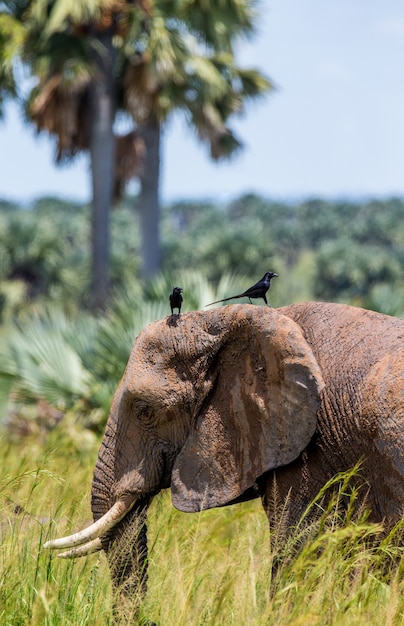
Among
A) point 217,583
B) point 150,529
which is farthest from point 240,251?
point 217,583

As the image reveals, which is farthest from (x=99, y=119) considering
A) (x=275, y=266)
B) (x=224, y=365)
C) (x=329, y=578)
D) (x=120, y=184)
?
(x=275, y=266)

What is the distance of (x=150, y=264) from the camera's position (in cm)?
1927

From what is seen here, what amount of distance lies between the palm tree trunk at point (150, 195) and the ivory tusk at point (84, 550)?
1486 centimetres

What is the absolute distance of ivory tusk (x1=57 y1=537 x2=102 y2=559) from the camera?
420 cm

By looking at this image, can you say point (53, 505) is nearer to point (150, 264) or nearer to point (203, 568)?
point (203, 568)

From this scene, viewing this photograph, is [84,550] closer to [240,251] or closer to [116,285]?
[116,285]

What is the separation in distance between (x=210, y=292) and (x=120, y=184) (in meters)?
11.1

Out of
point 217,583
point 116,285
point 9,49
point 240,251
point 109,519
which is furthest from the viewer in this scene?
point 240,251

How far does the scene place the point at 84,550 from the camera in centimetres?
441

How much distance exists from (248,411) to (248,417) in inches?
1.0

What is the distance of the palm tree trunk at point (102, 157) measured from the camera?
18.4m

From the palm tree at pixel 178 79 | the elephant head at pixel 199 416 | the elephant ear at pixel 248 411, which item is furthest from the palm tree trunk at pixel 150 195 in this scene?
the elephant ear at pixel 248 411

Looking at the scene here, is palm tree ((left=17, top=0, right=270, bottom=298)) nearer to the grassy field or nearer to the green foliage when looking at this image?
the green foliage

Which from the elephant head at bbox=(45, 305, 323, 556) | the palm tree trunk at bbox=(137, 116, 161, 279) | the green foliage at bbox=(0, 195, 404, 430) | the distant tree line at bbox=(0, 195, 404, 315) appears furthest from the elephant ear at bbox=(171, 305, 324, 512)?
the palm tree trunk at bbox=(137, 116, 161, 279)
